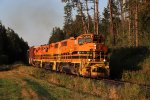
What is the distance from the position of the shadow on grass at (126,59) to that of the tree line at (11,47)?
30919 millimetres

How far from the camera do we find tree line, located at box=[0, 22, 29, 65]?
230ft

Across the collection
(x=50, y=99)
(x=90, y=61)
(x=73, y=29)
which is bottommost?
(x=50, y=99)

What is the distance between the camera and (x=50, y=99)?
56.4ft

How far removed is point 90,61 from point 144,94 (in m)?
12.7

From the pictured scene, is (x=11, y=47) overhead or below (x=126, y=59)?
overhead

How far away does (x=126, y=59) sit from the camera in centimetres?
3606

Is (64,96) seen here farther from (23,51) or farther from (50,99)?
(23,51)

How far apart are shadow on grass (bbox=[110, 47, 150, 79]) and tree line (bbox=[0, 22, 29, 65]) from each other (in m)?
30.9

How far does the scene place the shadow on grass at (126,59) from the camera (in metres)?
33.1

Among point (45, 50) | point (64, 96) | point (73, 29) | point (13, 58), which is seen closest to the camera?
point (64, 96)

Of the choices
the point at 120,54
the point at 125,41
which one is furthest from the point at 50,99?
the point at 125,41

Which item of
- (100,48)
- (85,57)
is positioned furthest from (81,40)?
(100,48)

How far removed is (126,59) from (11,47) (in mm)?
43720

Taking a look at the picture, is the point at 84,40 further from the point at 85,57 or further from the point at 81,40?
the point at 85,57
